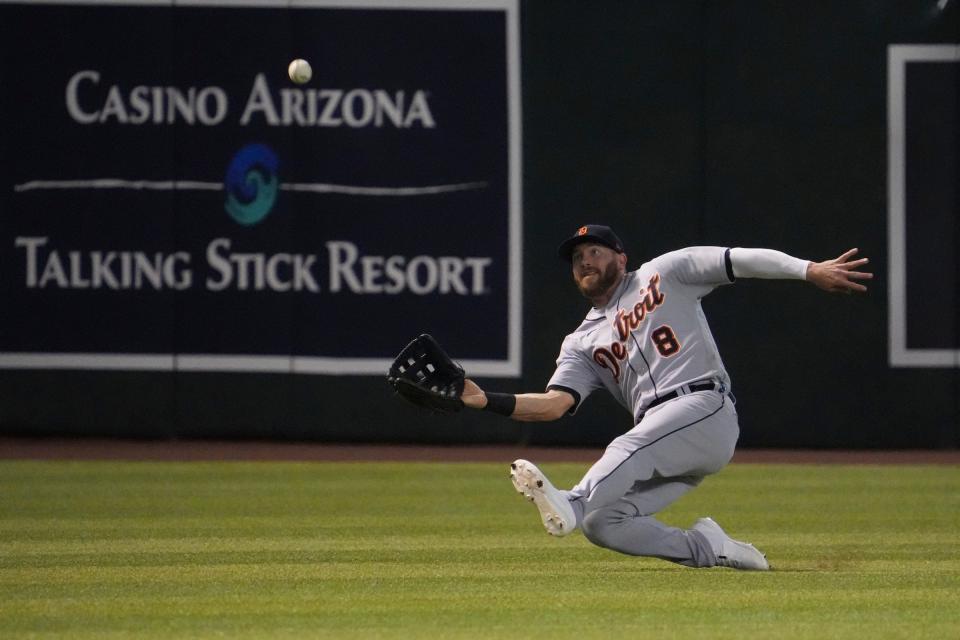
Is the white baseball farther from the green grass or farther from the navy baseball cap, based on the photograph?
the navy baseball cap

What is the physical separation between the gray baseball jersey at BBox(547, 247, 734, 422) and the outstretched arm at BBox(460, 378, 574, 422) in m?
0.10

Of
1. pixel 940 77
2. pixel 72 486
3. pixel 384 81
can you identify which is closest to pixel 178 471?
pixel 72 486

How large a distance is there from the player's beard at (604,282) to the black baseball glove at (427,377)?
2.28ft

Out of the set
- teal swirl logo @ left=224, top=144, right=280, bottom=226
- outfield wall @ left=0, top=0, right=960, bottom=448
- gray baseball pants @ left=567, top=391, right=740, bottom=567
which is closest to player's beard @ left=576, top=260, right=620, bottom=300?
gray baseball pants @ left=567, top=391, right=740, bottom=567

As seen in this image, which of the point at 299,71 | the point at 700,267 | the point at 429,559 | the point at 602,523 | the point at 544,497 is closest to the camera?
the point at 544,497

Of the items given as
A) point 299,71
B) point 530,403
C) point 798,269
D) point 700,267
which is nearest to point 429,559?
point 530,403

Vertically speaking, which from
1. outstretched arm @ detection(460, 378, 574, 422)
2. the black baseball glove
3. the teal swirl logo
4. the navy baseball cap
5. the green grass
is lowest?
the green grass

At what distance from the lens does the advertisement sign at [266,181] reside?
1332 centimetres

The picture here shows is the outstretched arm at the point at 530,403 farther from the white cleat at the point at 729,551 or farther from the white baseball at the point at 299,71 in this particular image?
the white baseball at the point at 299,71

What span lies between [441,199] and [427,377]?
6.69 m

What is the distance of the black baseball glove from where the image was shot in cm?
671

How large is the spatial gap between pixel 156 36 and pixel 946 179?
6.25 m

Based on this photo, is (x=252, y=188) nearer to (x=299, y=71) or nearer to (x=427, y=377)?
(x=299, y=71)

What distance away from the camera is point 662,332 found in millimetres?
6852
